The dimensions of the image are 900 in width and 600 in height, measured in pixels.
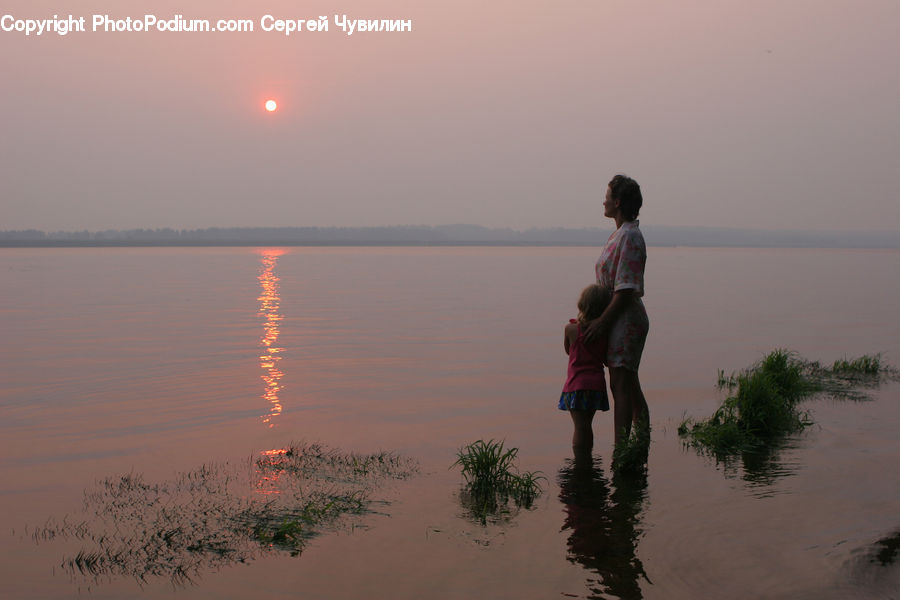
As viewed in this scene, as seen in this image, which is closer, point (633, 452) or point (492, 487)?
point (492, 487)

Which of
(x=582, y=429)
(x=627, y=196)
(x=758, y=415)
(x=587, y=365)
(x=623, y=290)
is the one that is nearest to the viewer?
(x=623, y=290)

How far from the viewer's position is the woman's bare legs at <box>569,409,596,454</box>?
678 cm

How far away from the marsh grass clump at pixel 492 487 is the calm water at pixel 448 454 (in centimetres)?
14

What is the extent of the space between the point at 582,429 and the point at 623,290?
1405mm

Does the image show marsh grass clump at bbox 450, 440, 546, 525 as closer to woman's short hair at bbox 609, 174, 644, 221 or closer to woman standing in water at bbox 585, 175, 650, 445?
woman standing in water at bbox 585, 175, 650, 445

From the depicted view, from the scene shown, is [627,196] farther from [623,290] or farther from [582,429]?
[582,429]

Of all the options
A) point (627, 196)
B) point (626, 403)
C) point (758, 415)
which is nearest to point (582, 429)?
point (626, 403)

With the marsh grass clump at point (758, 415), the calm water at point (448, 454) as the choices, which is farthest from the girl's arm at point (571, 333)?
the marsh grass clump at point (758, 415)

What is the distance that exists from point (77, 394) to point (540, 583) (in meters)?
9.19

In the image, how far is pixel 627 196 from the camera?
6480mm

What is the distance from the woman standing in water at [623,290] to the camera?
627 cm

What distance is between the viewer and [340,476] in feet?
22.4

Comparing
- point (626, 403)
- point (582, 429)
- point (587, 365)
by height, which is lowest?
point (582, 429)

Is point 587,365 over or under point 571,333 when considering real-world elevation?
under
